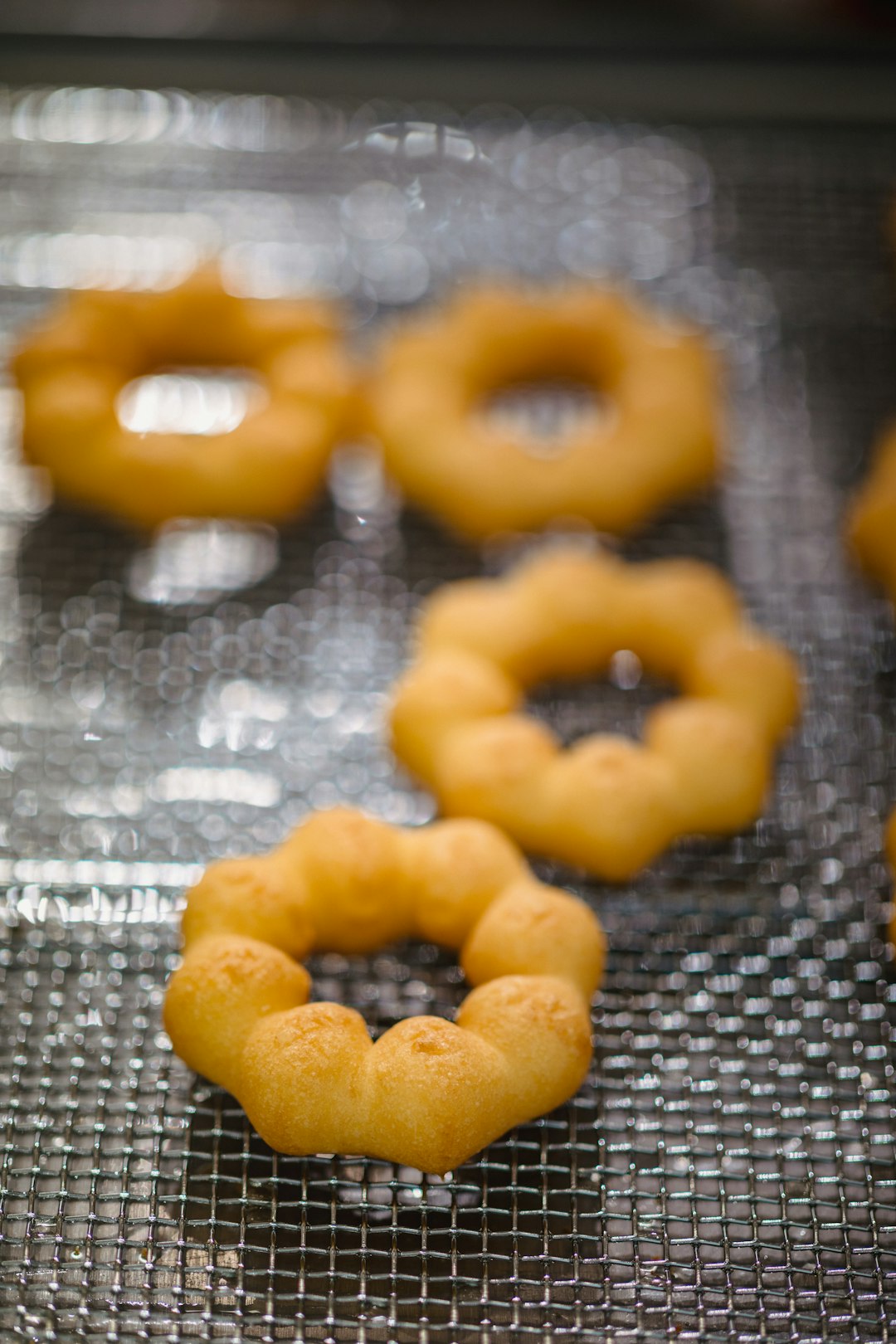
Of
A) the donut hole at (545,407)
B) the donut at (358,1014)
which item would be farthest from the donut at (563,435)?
the donut at (358,1014)

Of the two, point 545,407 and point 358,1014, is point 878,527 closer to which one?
point 545,407

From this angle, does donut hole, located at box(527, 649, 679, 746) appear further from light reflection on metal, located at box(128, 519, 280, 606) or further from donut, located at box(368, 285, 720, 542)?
light reflection on metal, located at box(128, 519, 280, 606)

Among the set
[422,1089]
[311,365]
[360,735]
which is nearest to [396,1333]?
[422,1089]

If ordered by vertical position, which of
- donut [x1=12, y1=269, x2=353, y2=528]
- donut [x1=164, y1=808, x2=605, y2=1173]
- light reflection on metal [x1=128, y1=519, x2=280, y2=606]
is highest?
donut [x1=12, y1=269, x2=353, y2=528]

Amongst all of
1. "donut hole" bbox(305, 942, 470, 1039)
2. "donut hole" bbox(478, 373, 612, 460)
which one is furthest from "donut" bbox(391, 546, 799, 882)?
"donut hole" bbox(478, 373, 612, 460)

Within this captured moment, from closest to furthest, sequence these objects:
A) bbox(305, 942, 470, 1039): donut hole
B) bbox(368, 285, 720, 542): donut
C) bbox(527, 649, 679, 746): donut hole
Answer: bbox(305, 942, 470, 1039): donut hole
bbox(527, 649, 679, 746): donut hole
bbox(368, 285, 720, 542): donut

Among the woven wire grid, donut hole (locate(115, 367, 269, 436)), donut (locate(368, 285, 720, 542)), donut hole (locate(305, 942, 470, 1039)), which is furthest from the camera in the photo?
donut hole (locate(115, 367, 269, 436))

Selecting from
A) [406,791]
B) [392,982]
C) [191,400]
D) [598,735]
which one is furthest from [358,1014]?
[191,400]
